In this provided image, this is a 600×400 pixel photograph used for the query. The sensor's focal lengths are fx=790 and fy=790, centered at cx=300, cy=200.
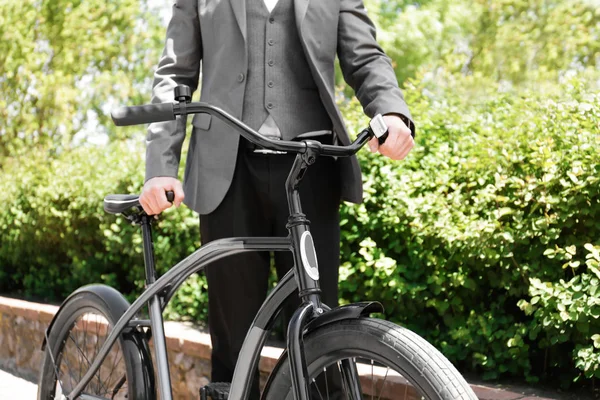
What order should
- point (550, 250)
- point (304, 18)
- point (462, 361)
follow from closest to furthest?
point (304, 18)
point (550, 250)
point (462, 361)

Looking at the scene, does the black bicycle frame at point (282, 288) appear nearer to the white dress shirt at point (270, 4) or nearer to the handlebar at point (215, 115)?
the handlebar at point (215, 115)

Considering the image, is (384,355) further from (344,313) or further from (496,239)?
(496,239)

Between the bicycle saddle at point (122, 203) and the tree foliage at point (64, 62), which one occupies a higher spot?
the tree foliage at point (64, 62)

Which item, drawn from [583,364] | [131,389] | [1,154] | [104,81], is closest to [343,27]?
[131,389]

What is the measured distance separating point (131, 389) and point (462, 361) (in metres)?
1.87

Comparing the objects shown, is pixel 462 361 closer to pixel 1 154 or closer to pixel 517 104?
pixel 517 104

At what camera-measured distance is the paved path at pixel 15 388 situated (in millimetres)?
4990

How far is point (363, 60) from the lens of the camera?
2.49m

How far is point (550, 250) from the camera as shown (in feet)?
11.2

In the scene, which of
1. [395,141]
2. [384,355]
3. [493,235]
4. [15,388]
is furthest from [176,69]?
[15,388]

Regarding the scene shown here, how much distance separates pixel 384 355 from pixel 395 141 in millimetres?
628

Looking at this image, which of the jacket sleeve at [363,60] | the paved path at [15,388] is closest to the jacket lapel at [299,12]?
the jacket sleeve at [363,60]

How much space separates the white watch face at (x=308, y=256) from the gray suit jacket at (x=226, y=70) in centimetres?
54

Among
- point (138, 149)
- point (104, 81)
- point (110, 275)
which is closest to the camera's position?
point (110, 275)
